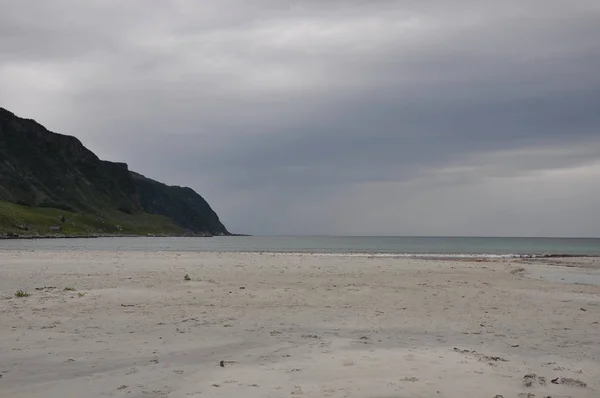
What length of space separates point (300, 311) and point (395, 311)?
3.47 m

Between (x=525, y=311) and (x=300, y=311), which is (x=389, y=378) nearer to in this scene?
(x=300, y=311)

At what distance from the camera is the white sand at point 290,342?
A: 9.25 metres

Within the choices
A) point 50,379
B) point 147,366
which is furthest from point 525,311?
point 50,379

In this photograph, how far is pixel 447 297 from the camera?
73.0ft

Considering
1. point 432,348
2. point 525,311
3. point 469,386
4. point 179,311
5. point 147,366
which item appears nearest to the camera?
point 469,386

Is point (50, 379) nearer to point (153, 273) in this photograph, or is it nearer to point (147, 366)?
point (147, 366)

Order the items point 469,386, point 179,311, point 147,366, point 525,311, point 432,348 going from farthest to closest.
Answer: point 525,311
point 179,311
point 432,348
point 147,366
point 469,386

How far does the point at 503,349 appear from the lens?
12594 mm

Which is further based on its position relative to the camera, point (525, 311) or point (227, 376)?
point (525, 311)

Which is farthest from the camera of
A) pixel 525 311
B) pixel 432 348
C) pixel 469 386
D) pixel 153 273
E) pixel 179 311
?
pixel 153 273

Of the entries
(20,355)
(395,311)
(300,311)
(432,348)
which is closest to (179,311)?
(300,311)

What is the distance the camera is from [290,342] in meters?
12.8

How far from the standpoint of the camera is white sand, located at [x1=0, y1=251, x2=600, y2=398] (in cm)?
925

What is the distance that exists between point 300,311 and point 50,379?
956cm
